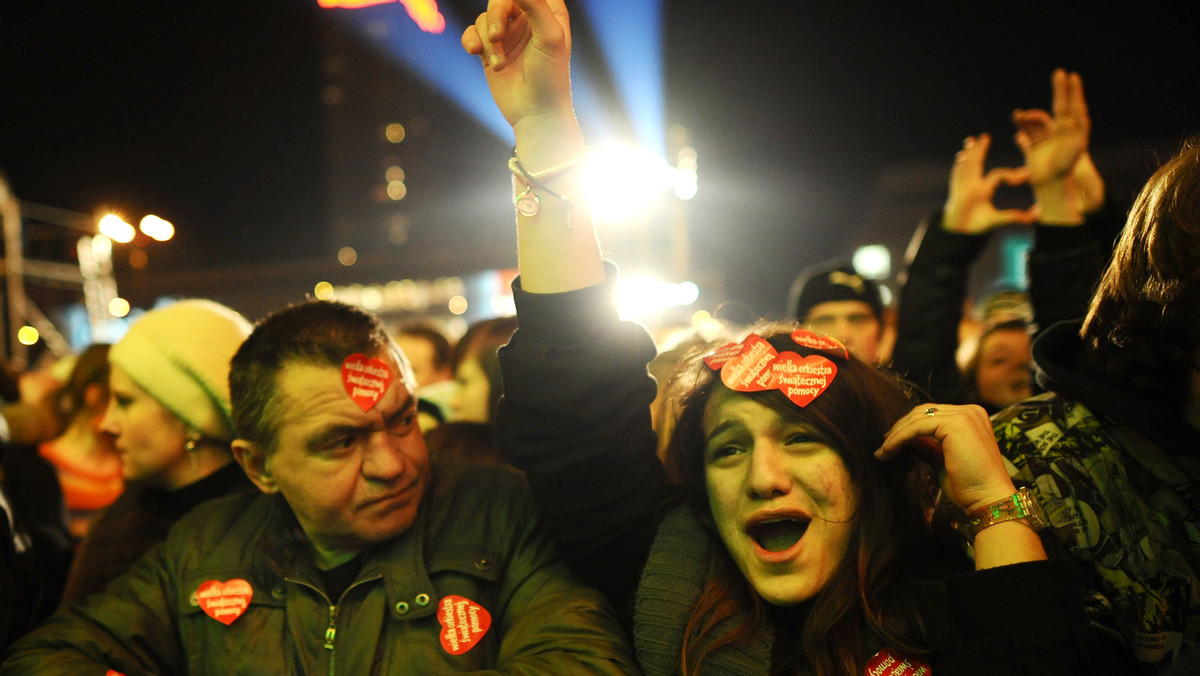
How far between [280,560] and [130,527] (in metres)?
1.11

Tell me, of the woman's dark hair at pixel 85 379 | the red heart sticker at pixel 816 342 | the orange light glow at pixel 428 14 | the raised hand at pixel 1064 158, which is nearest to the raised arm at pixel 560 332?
the red heart sticker at pixel 816 342

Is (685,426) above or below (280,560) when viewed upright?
above

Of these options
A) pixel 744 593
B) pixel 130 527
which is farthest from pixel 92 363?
pixel 744 593

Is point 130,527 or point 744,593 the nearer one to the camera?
point 744,593

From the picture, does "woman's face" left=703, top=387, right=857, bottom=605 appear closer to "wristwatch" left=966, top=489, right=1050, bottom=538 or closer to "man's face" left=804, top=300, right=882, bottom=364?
"wristwatch" left=966, top=489, right=1050, bottom=538

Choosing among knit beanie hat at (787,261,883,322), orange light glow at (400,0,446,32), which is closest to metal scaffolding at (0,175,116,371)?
orange light glow at (400,0,446,32)

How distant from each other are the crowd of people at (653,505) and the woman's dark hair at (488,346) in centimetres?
120

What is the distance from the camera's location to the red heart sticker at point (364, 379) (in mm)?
2037

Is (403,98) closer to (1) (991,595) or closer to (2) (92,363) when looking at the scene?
(2) (92,363)

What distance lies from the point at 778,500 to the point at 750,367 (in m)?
0.35

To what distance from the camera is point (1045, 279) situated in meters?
2.76

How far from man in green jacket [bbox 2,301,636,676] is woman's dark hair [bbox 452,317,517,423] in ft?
4.20

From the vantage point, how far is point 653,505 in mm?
1951

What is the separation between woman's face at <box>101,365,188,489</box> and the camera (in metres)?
2.83
